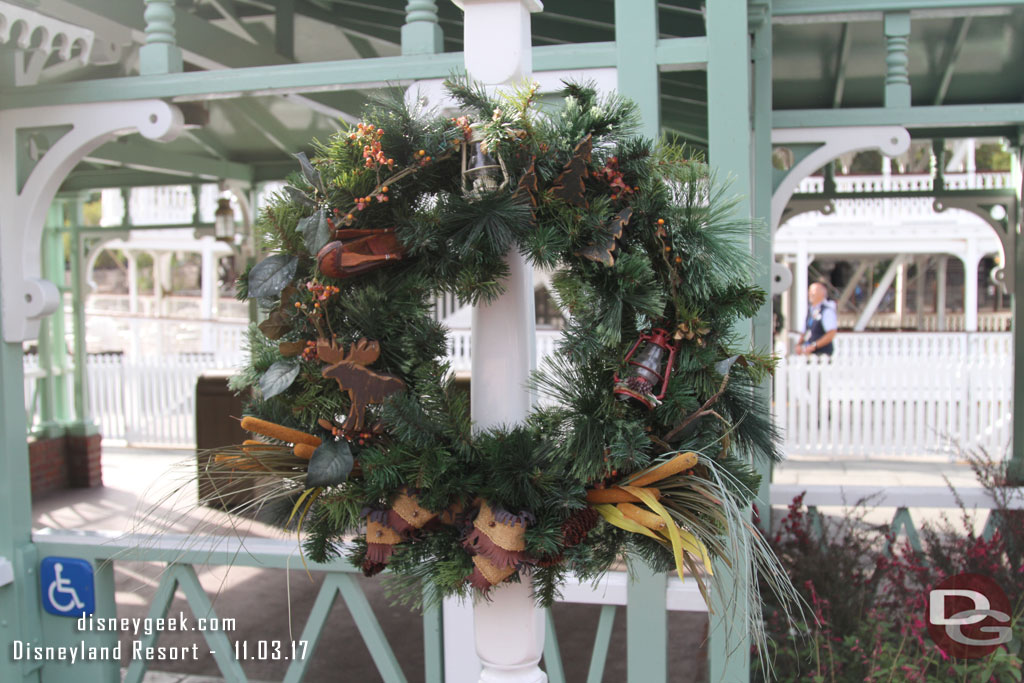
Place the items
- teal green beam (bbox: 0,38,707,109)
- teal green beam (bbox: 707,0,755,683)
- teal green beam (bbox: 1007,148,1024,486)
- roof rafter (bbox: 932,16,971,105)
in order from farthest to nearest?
1. teal green beam (bbox: 1007,148,1024,486)
2. roof rafter (bbox: 932,16,971,105)
3. teal green beam (bbox: 0,38,707,109)
4. teal green beam (bbox: 707,0,755,683)

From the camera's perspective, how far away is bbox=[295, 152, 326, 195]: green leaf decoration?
1.42 meters

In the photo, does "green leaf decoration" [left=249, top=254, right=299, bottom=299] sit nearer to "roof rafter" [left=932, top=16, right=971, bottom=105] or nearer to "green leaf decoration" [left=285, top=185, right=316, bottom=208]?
"green leaf decoration" [left=285, top=185, right=316, bottom=208]

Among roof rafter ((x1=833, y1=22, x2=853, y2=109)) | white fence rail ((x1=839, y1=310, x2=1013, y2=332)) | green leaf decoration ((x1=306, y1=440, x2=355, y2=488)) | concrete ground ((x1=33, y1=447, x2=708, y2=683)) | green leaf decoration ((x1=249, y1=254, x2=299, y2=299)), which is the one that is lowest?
concrete ground ((x1=33, y1=447, x2=708, y2=683))

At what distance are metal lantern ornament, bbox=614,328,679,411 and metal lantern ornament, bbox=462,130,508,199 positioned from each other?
0.33 metres

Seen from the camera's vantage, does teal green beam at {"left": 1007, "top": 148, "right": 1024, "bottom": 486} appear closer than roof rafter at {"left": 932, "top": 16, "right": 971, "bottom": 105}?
No

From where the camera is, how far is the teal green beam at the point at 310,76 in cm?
252

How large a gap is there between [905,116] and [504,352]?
263 centimetres

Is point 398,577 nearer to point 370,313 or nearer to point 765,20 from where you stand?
point 370,313

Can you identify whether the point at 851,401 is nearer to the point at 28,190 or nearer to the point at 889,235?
the point at 889,235

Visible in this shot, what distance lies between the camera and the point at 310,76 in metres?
2.73

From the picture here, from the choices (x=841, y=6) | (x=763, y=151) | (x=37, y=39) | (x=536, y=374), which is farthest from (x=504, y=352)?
(x=841, y=6)

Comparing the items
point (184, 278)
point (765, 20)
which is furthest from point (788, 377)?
point (184, 278)

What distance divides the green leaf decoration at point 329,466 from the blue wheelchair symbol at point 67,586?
225 centimetres

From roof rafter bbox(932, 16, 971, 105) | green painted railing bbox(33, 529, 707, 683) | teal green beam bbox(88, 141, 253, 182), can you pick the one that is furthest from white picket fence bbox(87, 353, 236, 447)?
roof rafter bbox(932, 16, 971, 105)
